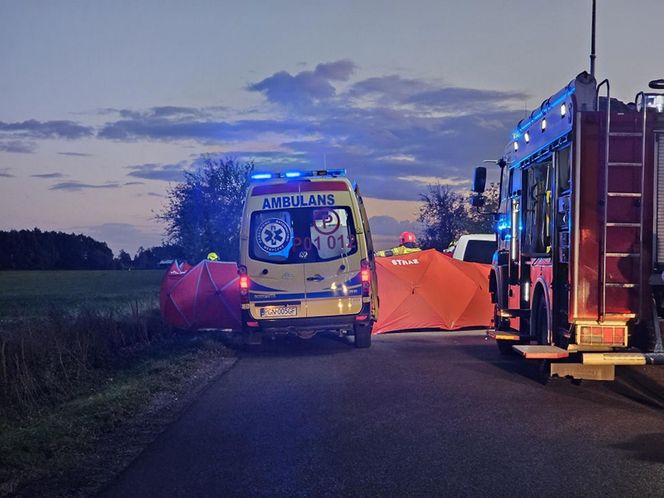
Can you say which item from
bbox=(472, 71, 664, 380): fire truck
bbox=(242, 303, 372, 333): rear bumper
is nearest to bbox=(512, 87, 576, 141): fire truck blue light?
bbox=(472, 71, 664, 380): fire truck

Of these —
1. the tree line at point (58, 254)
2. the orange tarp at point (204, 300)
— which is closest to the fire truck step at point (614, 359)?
the orange tarp at point (204, 300)

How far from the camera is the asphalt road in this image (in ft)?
20.1

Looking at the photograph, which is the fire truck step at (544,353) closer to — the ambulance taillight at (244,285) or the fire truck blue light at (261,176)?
the ambulance taillight at (244,285)

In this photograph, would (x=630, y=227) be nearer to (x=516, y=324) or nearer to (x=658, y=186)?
(x=658, y=186)

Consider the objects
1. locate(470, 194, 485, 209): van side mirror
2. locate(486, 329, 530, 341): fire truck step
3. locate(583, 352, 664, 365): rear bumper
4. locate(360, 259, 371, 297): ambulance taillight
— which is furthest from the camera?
locate(360, 259, 371, 297): ambulance taillight

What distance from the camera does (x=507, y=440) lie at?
752 cm

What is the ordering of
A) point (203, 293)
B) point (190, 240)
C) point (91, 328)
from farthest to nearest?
point (190, 240), point (203, 293), point (91, 328)

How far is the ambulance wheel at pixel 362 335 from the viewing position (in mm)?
14663

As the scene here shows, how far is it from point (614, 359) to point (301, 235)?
6359mm

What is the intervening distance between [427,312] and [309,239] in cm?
509

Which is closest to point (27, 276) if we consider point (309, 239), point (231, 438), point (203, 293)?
point (203, 293)

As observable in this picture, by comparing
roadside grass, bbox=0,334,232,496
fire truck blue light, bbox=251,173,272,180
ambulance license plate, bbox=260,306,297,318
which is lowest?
roadside grass, bbox=0,334,232,496

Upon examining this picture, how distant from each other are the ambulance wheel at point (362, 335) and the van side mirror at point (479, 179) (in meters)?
3.12

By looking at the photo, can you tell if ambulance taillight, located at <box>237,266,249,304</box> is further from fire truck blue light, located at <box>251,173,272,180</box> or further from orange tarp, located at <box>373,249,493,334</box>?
orange tarp, located at <box>373,249,493,334</box>
